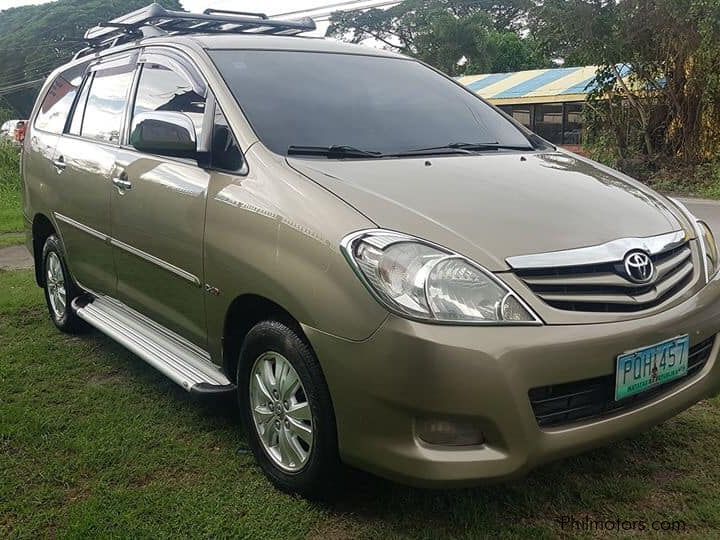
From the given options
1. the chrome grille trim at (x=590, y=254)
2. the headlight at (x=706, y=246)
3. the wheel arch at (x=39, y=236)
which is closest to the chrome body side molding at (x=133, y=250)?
the wheel arch at (x=39, y=236)

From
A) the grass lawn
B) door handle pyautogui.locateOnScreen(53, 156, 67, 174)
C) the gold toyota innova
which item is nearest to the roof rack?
the gold toyota innova

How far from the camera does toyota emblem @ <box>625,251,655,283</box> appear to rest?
7.93ft

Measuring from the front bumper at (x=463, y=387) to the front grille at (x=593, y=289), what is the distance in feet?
0.23

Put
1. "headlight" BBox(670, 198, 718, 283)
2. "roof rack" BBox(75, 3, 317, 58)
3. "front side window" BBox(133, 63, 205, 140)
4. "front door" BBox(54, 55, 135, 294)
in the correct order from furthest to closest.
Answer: "roof rack" BBox(75, 3, 317, 58) → "front door" BBox(54, 55, 135, 294) → "front side window" BBox(133, 63, 205, 140) → "headlight" BBox(670, 198, 718, 283)

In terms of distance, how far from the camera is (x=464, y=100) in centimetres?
378

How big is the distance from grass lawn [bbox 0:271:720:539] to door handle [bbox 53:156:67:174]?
1433 millimetres

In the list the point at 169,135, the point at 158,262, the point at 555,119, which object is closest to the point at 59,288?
the point at 158,262

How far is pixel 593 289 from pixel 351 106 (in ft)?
4.84

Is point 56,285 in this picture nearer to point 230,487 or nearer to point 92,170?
point 92,170

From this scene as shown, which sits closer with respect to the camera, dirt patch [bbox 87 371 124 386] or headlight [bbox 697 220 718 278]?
headlight [bbox 697 220 718 278]

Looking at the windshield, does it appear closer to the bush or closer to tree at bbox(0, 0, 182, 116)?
the bush

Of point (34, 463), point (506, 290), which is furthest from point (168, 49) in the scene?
point (506, 290)

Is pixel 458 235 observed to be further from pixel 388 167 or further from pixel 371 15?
pixel 371 15

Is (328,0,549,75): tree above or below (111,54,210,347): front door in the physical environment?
above
